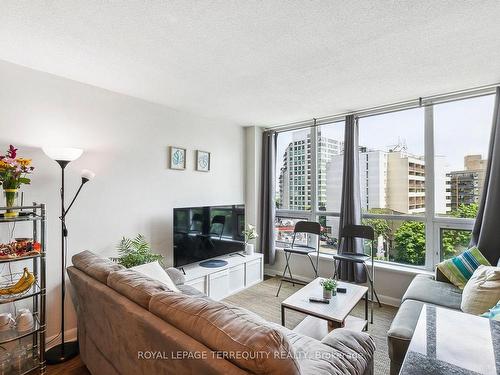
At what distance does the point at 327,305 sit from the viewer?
2.28 m

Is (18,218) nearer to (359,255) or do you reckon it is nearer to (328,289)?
(328,289)

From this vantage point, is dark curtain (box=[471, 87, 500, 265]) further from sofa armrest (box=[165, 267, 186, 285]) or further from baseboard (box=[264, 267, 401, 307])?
sofa armrest (box=[165, 267, 186, 285])

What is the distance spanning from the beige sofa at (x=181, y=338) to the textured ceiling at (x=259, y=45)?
5.28ft

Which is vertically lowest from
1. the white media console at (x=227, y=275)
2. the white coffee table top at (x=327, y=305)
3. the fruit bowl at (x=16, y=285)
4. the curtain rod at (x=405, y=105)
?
the white media console at (x=227, y=275)

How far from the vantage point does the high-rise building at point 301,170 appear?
4062 mm

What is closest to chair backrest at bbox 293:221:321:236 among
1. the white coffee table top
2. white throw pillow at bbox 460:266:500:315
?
the white coffee table top

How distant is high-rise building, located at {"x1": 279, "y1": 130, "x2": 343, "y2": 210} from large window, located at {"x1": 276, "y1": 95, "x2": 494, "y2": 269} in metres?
0.02

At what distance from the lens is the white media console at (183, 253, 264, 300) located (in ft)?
10.2

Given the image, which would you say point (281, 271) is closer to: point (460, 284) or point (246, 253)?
point (246, 253)

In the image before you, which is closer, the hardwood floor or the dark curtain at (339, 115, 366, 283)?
the hardwood floor

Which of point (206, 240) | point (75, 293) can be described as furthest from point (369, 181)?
point (75, 293)

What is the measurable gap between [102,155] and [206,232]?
4.94 ft

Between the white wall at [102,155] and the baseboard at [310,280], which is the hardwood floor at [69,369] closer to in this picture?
the white wall at [102,155]

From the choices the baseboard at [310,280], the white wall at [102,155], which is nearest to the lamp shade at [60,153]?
the white wall at [102,155]
